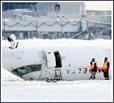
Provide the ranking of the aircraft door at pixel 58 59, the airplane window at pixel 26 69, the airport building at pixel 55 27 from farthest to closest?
the airport building at pixel 55 27, the aircraft door at pixel 58 59, the airplane window at pixel 26 69

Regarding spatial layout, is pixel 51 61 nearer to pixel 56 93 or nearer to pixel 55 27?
pixel 56 93

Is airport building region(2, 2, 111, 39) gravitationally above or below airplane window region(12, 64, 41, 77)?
above

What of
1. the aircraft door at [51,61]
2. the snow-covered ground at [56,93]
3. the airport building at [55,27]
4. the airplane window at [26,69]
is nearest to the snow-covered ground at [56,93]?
the snow-covered ground at [56,93]

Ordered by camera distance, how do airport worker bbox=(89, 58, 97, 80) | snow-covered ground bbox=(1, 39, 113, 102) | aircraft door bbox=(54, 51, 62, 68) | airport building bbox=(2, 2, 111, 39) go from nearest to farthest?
snow-covered ground bbox=(1, 39, 113, 102) < aircraft door bbox=(54, 51, 62, 68) < airport worker bbox=(89, 58, 97, 80) < airport building bbox=(2, 2, 111, 39)

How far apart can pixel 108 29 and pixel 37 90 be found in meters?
82.2

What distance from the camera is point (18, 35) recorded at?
10075 cm

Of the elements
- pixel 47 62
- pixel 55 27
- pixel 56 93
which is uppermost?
pixel 55 27

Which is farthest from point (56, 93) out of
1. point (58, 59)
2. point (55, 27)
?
point (55, 27)

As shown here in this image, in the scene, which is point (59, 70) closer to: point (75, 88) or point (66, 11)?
point (75, 88)

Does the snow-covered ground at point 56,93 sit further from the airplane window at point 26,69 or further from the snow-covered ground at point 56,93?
the airplane window at point 26,69

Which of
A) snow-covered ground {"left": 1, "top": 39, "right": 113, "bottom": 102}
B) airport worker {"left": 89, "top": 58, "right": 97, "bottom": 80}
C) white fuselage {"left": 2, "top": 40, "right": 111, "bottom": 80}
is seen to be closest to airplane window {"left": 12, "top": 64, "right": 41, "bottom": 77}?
white fuselage {"left": 2, "top": 40, "right": 111, "bottom": 80}

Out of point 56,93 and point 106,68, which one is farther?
point 106,68

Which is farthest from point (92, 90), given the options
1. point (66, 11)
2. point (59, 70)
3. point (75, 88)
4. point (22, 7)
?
point (22, 7)

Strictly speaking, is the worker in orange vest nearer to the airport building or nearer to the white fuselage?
the white fuselage
